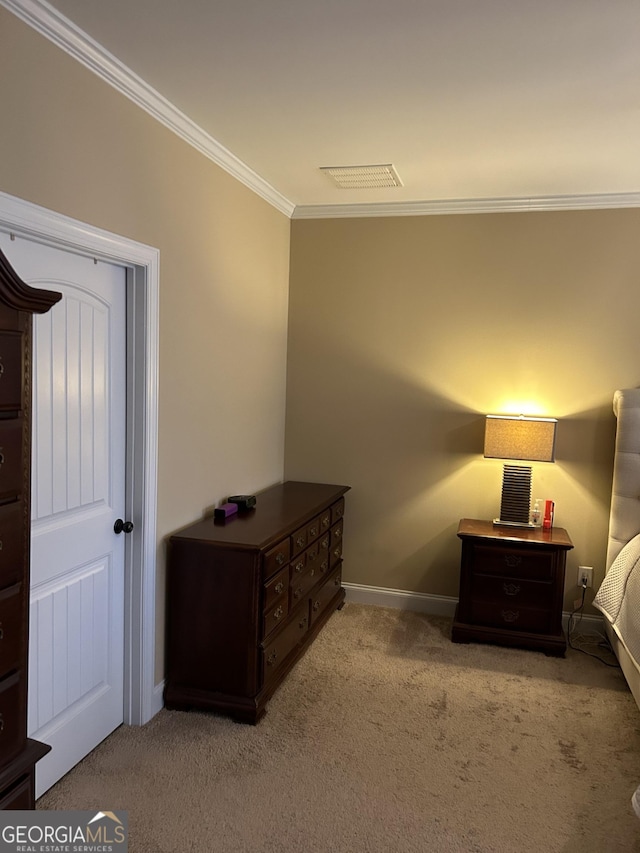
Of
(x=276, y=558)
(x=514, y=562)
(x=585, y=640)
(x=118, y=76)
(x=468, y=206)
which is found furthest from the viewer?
(x=468, y=206)

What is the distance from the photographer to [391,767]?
8.42ft

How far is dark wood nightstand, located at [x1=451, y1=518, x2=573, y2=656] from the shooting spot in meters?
3.63

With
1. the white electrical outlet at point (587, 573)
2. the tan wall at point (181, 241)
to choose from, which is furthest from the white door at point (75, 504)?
the white electrical outlet at point (587, 573)

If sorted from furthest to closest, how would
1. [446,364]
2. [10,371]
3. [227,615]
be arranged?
[446,364], [227,615], [10,371]

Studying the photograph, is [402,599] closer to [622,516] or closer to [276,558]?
[622,516]

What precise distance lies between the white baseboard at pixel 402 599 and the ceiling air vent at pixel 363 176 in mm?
2504

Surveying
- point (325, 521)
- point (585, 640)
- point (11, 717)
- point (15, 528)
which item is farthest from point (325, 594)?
point (15, 528)

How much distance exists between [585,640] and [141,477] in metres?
2.74

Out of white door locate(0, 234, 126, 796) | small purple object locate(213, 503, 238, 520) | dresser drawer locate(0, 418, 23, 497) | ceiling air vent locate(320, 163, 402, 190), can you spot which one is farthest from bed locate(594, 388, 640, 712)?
dresser drawer locate(0, 418, 23, 497)

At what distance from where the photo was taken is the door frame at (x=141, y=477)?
2.68 m

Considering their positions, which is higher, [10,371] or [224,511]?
[10,371]

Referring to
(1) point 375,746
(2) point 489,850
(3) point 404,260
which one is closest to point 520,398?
(3) point 404,260

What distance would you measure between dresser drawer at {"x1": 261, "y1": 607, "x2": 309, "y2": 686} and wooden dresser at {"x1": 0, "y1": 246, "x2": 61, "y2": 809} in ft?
4.77

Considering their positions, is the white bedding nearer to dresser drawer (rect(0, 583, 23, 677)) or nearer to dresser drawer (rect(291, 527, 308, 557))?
dresser drawer (rect(291, 527, 308, 557))
